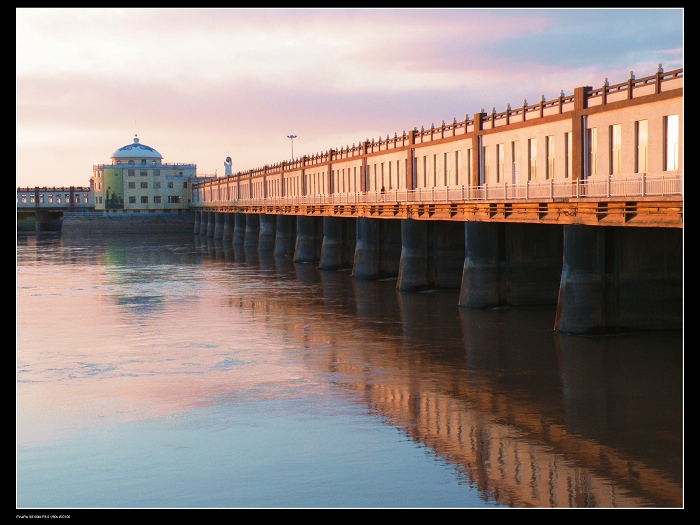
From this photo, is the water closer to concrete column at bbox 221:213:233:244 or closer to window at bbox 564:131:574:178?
window at bbox 564:131:574:178

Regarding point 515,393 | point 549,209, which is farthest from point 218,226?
point 515,393

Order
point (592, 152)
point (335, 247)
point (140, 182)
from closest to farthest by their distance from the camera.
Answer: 1. point (592, 152)
2. point (335, 247)
3. point (140, 182)

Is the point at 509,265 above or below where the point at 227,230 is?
below

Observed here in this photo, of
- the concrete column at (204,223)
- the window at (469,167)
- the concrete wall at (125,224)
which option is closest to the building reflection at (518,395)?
the window at (469,167)

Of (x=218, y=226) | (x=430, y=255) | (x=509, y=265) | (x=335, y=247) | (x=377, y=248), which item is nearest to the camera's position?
(x=509, y=265)

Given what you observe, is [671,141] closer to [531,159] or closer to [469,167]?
[531,159]

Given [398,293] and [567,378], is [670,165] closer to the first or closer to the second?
[567,378]

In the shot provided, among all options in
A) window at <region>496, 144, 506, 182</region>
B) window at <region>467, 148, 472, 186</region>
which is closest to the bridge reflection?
window at <region>496, 144, 506, 182</region>

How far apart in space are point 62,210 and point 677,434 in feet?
519

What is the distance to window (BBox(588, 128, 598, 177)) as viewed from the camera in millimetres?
37344

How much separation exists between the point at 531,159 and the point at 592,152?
5728 millimetres

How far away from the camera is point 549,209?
34.2 meters

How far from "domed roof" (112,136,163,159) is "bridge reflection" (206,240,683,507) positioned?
130 metres

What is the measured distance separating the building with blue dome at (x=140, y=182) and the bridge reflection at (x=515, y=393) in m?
124
